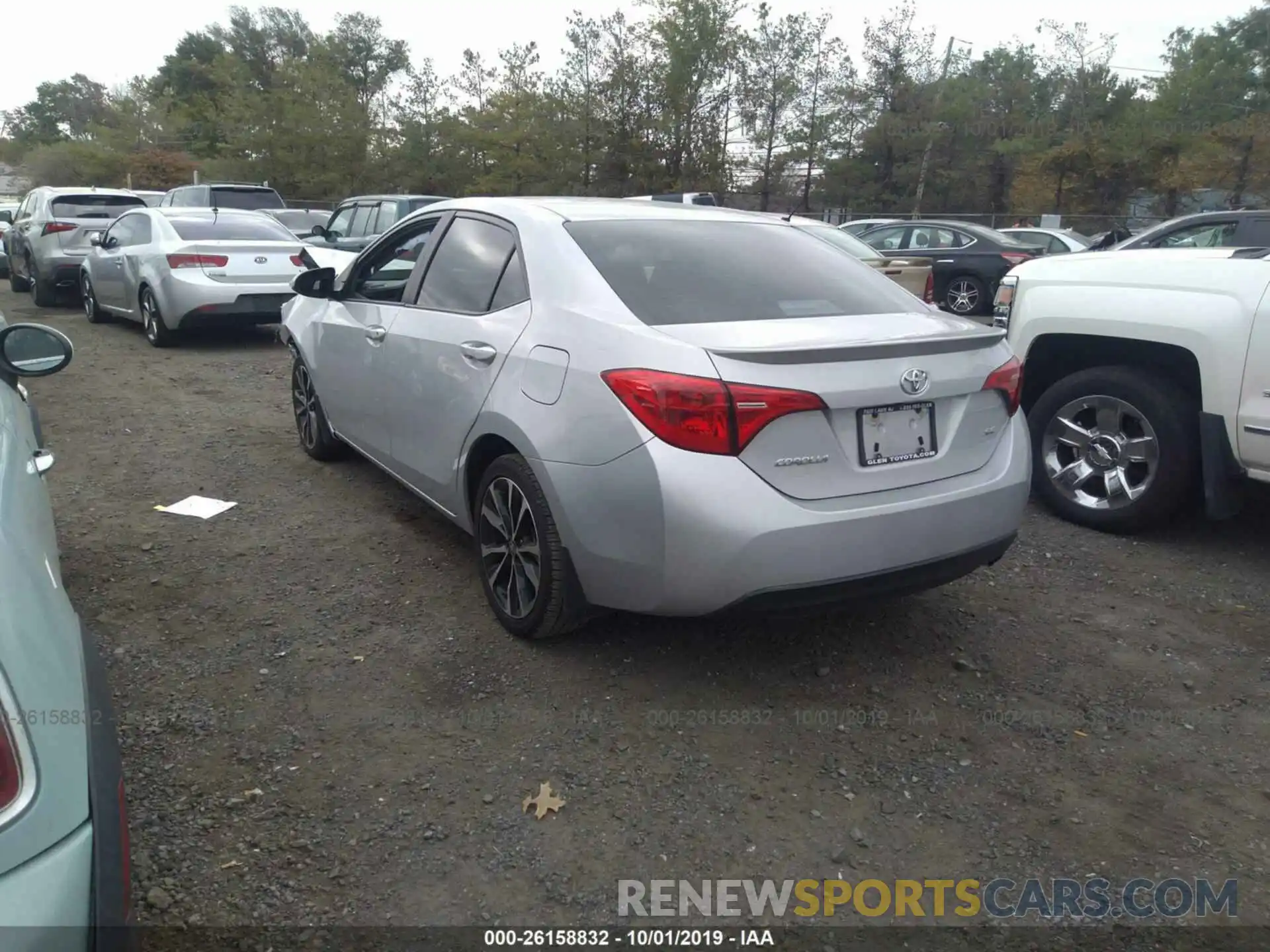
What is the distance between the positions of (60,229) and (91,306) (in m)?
2.00

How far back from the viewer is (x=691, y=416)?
285 centimetres

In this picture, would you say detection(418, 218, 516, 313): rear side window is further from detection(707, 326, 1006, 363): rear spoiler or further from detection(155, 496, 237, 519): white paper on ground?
detection(155, 496, 237, 519): white paper on ground

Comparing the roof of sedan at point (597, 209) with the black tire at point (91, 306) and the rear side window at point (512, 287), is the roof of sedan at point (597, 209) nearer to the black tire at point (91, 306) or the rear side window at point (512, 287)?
the rear side window at point (512, 287)

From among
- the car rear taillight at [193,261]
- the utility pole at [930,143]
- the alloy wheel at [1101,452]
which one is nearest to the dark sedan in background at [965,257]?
the alloy wheel at [1101,452]

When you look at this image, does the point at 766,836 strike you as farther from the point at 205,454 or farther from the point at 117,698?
the point at 205,454

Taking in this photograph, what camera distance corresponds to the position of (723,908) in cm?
238

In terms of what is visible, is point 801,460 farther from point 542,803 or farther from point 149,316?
point 149,316

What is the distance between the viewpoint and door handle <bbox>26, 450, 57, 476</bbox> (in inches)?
94.3

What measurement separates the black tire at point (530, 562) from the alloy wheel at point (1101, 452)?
121 inches

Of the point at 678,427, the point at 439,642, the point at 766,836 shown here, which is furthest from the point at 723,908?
the point at 439,642

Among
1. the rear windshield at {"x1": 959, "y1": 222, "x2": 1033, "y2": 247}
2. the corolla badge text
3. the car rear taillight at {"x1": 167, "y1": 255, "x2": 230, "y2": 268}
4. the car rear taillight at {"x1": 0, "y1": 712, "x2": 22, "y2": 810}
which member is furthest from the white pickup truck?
the rear windshield at {"x1": 959, "y1": 222, "x2": 1033, "y2": 247}

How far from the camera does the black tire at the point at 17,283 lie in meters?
15.8

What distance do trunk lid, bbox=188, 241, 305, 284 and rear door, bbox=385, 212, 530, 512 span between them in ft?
20.8

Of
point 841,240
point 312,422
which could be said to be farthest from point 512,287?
point 312,422
